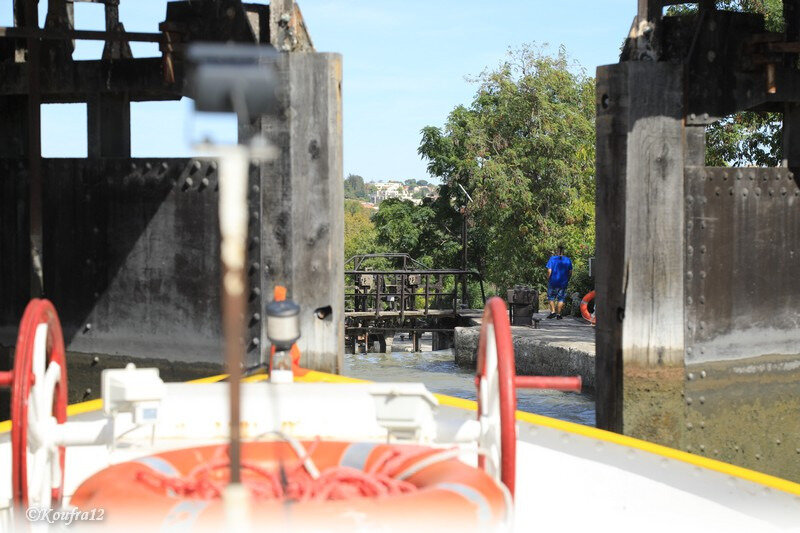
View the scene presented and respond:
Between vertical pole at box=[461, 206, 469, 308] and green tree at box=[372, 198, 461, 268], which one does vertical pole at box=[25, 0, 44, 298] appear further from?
green tree at box=[372, 198, 461, 268]

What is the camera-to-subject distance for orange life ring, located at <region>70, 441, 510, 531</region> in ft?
8.42

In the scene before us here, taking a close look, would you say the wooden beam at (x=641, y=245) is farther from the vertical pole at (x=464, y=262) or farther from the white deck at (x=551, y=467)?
the vertical pole at (x=464, y=262)

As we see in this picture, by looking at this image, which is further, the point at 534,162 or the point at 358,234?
the point at 358,234

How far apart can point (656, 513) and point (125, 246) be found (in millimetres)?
5104

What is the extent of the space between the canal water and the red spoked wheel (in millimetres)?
10745

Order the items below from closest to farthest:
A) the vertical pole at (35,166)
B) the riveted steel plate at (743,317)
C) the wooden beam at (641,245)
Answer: the wooden beam at (641,245), the riveted steel plate at (743,317), the vertical pole at (35,166)

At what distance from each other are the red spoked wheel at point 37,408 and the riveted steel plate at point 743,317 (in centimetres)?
495

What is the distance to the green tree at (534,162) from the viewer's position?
33.7m

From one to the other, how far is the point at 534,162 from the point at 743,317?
26.6 meters

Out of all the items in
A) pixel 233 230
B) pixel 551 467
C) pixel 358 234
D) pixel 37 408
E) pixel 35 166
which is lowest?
pixel 551 467

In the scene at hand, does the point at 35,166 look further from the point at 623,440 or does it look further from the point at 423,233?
the point at 423,233

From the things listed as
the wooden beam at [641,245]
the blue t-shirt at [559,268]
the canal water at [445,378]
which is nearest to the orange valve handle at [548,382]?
the wooden beam at [641,245]

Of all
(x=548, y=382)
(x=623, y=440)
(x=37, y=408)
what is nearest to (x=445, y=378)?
(x=623, y=440)

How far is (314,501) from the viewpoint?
9.00ft
